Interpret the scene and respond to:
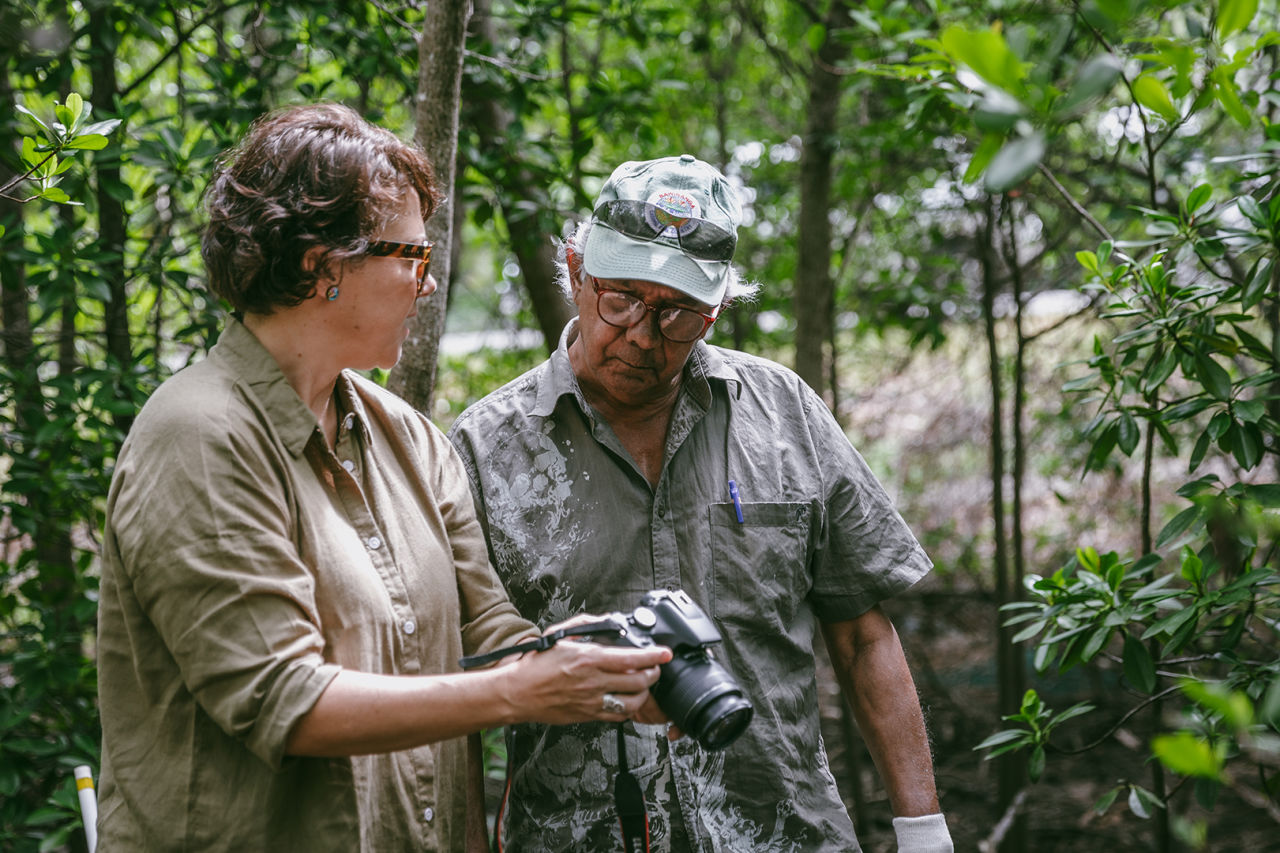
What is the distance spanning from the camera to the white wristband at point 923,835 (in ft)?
7.38

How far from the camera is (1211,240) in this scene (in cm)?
250

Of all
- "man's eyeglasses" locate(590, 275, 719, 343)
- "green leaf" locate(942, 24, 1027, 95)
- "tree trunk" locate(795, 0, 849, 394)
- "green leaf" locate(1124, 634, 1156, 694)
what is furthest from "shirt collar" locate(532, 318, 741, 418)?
"tree trunk" locate(795, 0, 849, 394)

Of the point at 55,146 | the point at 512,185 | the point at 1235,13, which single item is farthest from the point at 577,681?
the point at 512,185

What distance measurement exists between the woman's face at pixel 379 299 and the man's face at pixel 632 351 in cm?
50

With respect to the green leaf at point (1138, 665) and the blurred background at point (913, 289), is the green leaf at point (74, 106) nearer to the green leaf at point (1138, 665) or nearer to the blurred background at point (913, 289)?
the blurred background at point (913, 289)

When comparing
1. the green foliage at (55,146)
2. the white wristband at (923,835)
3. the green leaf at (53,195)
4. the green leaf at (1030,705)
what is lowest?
the white wristband at (923,835)

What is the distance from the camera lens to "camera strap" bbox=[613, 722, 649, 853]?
1.99 meters

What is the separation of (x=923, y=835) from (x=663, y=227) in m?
1.41

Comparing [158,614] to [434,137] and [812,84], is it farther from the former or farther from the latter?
[812,84]

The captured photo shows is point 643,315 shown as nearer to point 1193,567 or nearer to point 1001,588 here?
point 1193,567

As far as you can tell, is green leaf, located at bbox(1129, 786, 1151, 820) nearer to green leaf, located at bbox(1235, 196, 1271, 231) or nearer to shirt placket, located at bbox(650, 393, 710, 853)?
shirt placket, located at bbox(650, 393, 710, 853)

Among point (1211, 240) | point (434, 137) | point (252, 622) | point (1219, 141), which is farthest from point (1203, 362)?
point (1219, 141)

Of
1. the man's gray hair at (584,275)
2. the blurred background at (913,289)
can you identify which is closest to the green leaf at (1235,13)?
the blurred background at (913,289)

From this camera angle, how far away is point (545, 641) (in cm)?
167
